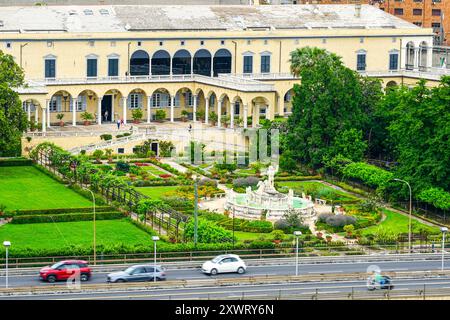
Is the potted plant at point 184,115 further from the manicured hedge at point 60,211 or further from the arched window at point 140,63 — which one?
the manicured hedge at point 60,211

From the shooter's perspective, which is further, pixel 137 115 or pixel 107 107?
pixel 107 107

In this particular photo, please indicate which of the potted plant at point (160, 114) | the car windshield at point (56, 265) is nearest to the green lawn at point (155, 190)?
the car windshield at point (56, 265)

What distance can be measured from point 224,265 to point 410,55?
7790 cm

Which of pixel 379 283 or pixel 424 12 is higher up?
pixel 424 12

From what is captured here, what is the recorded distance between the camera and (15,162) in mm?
117188

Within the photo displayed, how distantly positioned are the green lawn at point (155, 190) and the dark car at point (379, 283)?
3312 centimetres

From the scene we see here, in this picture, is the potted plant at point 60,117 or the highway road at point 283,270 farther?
the potted plant at point 60,117

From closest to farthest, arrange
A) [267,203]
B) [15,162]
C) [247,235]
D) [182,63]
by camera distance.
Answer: [247,235]
[267,203]
[15,162]
[182,63]

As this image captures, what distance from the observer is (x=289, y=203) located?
9981 centimetres

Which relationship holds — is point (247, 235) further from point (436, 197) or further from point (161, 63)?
point (161, 63)

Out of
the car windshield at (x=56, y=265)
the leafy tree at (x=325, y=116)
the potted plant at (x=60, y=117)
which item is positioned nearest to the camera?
the car windshield at (x=56, y=265)

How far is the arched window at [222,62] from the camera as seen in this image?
142 m

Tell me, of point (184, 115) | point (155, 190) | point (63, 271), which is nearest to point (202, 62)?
point (184, 115)
